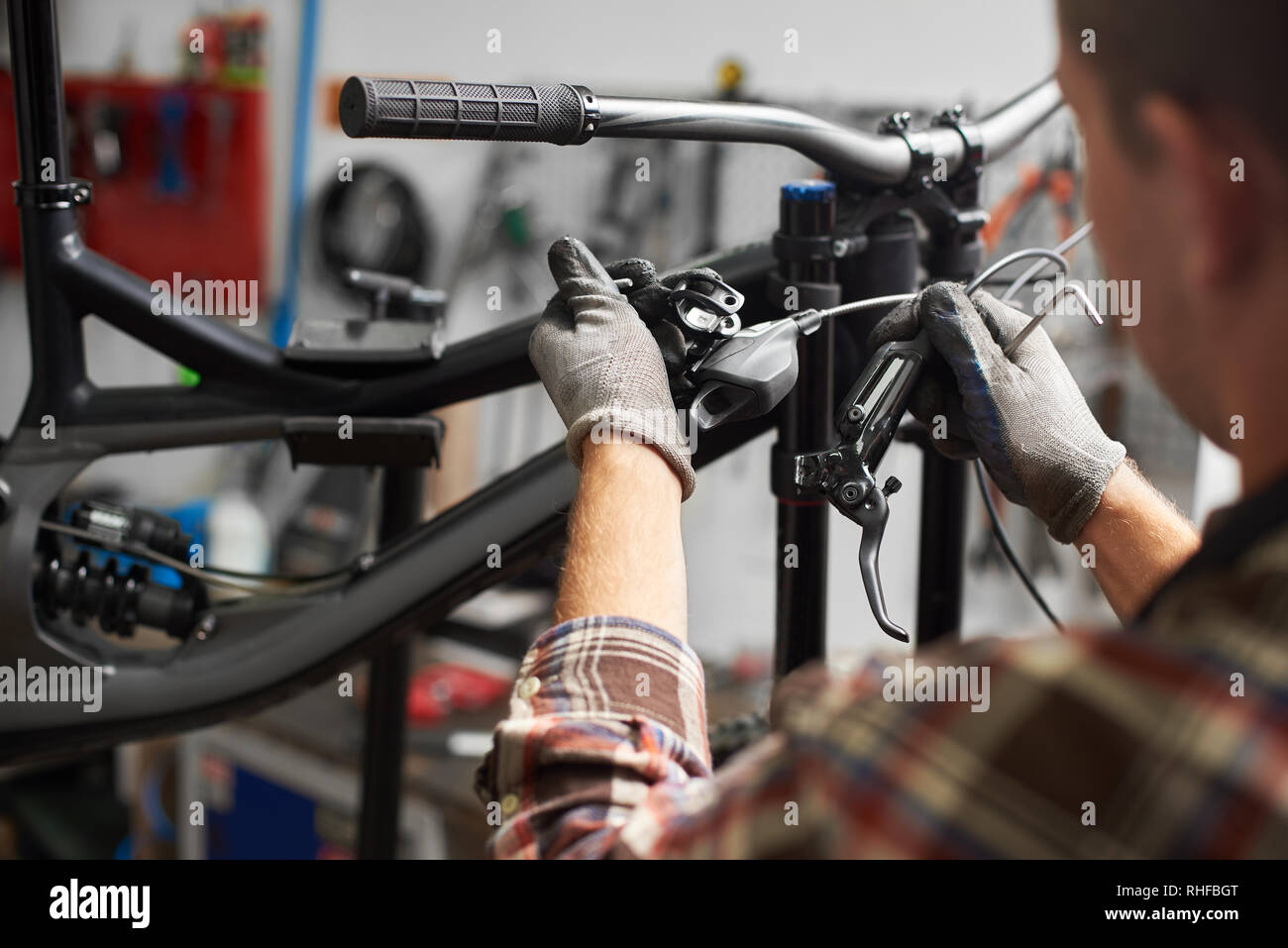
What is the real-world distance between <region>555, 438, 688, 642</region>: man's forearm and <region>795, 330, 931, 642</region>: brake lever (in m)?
0.10

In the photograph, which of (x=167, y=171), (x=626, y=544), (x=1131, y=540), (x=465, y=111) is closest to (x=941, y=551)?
(x=1131, y=540)

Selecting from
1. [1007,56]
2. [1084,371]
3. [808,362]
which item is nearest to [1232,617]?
[808,362]

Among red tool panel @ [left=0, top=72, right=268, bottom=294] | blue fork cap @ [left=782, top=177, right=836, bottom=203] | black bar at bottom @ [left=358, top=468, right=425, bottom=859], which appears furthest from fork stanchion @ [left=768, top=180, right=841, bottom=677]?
red tool panel @ [left=0, top=72, right=268, bottom=294]

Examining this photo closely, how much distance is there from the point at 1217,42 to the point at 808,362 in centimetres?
43

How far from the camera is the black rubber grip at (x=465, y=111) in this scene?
2.17ft

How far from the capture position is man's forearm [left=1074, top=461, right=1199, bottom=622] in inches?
31.3

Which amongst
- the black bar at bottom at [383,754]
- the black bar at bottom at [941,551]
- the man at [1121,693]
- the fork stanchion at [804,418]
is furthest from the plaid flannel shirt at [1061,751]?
the black bar at bottom at [383,754]

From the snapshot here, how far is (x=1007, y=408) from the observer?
80 cm

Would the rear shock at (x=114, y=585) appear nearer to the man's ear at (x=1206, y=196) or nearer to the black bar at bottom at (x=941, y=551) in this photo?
the black bar at bottom at (x=941, y=551)

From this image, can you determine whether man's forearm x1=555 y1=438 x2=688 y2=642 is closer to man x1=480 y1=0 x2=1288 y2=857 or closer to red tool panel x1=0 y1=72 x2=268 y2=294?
man x1=480 y1=0 x2=1288 y2=857

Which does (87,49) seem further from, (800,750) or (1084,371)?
(800,750)

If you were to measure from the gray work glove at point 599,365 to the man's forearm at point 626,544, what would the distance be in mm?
14

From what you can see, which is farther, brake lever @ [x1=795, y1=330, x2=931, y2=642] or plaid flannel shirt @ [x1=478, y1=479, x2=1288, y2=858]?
brake lever @ [x1=795, y1=330, x2=931, y2=642]

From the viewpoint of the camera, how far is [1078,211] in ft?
5.97
